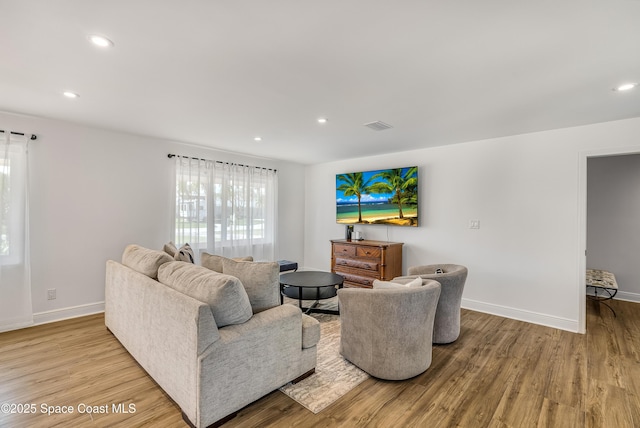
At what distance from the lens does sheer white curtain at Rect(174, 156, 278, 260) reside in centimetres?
453

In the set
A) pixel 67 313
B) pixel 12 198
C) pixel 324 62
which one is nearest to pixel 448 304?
pixel 324 62

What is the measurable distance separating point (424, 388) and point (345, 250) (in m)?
2.81

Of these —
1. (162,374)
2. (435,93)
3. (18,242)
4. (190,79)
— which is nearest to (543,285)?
(435,93)

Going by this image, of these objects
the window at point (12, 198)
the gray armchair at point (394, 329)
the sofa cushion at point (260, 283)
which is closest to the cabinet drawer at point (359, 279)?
the gray armchair at point (394, 329)

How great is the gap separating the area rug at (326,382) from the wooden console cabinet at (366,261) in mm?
1808

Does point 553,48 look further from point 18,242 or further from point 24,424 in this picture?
point 18,242

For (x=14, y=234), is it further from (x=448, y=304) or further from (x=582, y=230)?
(x=582, y=230)

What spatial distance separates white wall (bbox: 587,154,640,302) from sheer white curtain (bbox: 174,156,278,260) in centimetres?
548

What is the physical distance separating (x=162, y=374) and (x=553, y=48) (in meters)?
3.43

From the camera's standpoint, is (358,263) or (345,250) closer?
(358,263)

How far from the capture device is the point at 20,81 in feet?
8.00

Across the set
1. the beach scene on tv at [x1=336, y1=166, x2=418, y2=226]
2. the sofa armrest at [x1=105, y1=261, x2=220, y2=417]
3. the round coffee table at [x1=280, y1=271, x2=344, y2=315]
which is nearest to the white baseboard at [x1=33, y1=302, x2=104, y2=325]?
the sofa armrest at [x1=105, y1=261, x2=220, y2=417]

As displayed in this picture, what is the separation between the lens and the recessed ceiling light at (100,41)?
1.79m

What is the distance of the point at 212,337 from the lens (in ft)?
5.75
